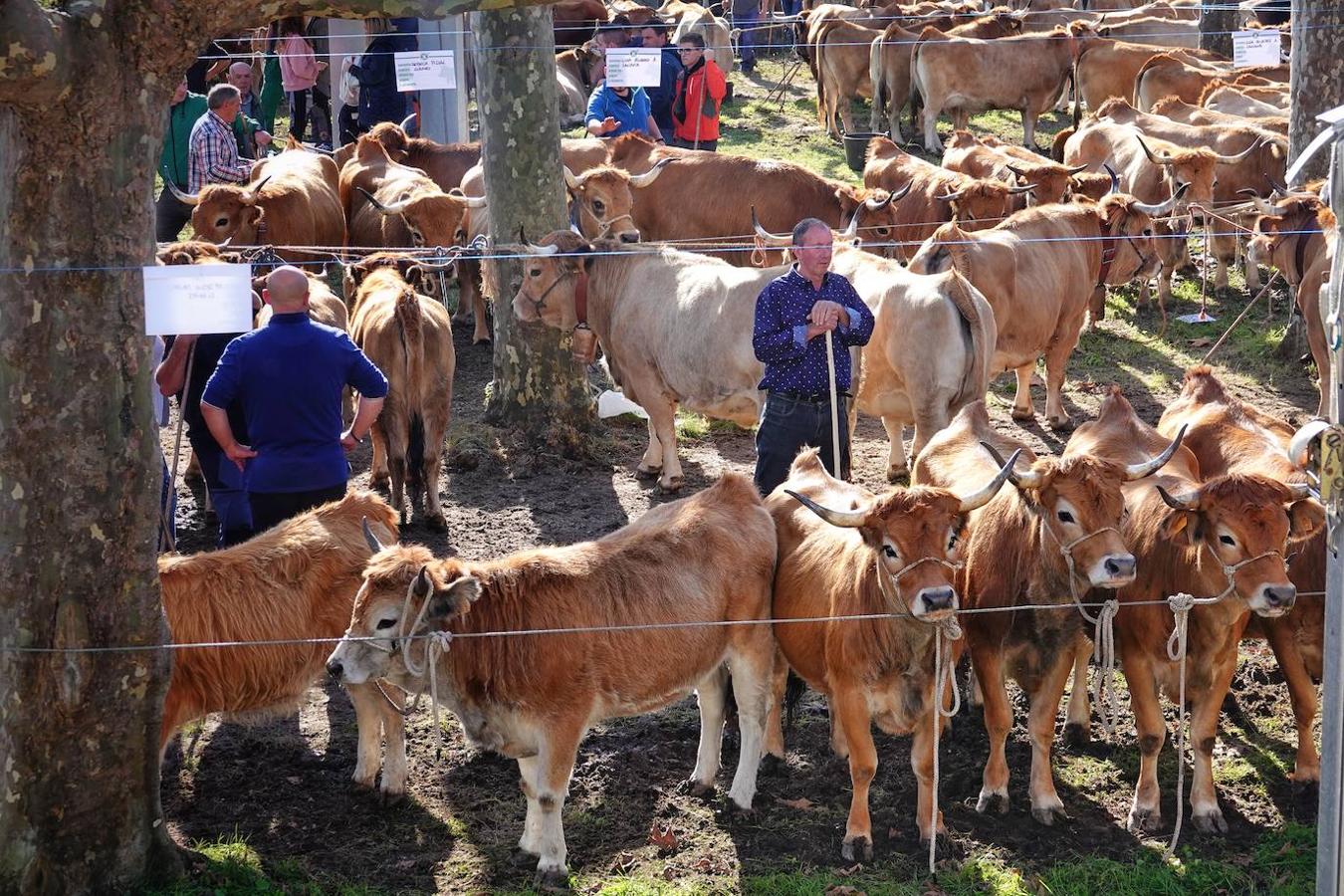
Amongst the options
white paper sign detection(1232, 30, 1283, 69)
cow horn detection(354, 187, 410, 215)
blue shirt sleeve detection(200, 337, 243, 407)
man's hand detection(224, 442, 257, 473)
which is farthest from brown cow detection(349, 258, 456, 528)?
white paper sign detection(1232, 30, 1283, 69)

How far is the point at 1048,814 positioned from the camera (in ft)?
21.4

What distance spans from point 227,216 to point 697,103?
6564mm

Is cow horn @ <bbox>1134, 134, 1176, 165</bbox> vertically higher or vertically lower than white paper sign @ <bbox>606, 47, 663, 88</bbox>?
lower

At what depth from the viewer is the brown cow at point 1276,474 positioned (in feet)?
22.6

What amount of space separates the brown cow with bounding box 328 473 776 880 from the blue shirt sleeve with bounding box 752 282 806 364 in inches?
48.9

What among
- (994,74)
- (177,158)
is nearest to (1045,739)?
(177,158)

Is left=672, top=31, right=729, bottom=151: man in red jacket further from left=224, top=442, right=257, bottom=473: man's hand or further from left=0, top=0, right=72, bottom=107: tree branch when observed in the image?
left=0, top=0, right=72, bottom=107: tree branch

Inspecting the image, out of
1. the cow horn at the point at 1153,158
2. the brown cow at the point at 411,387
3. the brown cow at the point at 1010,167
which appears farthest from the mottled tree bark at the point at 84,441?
the cow horn at the point at 1153,158

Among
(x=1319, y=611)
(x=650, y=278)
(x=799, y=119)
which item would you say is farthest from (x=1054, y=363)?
(x=799, y=119)

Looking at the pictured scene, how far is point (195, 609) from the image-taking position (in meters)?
6.47

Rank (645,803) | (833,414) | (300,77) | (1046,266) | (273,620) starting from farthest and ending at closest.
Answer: (300,77) → (1046,266) → (833,414) → (645,803) → (273,620)

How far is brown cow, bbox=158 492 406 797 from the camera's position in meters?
6.45

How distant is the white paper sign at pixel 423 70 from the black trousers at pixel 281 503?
8615 mm

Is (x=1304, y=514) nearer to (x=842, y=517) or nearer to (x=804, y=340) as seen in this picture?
(x=842, y=517)
